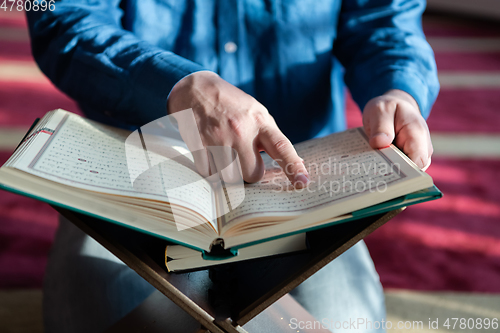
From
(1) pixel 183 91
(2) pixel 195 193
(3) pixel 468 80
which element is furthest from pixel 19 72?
(3) pixel 468 80

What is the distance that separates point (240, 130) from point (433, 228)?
0.95 metres

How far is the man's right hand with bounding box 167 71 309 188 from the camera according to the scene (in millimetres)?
449

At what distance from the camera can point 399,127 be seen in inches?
→ 20.5

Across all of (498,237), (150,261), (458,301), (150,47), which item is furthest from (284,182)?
(498,237)

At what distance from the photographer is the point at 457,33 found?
271 centimetres

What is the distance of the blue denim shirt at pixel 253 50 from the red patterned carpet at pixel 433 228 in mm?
486

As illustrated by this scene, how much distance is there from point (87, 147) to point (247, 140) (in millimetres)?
172

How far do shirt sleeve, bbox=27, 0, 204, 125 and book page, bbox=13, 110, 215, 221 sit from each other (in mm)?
72

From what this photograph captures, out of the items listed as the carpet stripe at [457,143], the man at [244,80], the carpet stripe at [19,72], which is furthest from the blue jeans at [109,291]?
the carpet stripe at [19,72]

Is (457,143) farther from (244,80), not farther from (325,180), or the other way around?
(325,180)

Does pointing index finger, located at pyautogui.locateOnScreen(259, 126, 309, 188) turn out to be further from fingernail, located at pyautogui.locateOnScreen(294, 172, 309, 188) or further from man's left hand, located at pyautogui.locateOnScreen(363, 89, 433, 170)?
man's left hand, located at pyautogui.locateOnScreen(363, 89, 433, 170)

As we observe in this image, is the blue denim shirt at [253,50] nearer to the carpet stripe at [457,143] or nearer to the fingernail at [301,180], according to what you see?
the fingernail at [301,180]

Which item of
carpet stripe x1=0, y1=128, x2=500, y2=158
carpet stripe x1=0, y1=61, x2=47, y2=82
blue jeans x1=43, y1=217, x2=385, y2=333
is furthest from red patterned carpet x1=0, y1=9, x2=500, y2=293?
blue jeans x1=43, y1=217, x2=385, y2=333

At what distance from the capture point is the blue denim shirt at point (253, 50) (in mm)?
573
